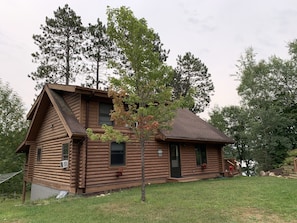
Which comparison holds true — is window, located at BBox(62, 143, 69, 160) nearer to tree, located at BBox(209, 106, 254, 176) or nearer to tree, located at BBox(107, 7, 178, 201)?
tree, located at BBox(107, 7, 178, 201)

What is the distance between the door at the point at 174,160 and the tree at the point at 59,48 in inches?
499

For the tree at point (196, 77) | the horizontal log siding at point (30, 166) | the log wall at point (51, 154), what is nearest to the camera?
the log wall at point (51, 154)

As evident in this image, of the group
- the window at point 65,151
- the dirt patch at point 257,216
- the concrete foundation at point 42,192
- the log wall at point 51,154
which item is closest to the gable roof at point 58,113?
the log wall at point 51,154

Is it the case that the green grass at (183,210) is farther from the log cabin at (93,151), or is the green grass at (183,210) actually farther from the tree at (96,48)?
the tree at (96,48)

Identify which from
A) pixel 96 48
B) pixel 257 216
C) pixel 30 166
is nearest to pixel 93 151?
pixel 30 166

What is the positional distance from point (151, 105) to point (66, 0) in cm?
1769

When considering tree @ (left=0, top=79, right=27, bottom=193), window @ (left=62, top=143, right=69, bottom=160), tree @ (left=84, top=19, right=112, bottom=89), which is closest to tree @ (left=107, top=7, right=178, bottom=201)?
window @ (left=62, top=143, right=69, bottom=160)

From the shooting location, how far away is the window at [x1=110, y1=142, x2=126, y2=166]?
11258mm

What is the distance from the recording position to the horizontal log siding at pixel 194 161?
46.0ft

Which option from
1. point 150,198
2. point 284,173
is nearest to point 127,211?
point 150,198

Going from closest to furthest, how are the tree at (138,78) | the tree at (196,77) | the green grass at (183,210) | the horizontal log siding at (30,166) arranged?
1. the green grass at (183,210)
2. the tree at (138,78)
3. the horizontal log siding at (30,166)
4. the tree at (196,77)

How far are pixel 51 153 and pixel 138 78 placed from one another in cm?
753

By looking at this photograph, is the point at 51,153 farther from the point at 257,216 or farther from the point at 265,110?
the point at 265,110

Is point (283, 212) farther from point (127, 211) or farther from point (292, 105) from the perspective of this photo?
point (292, 105)
